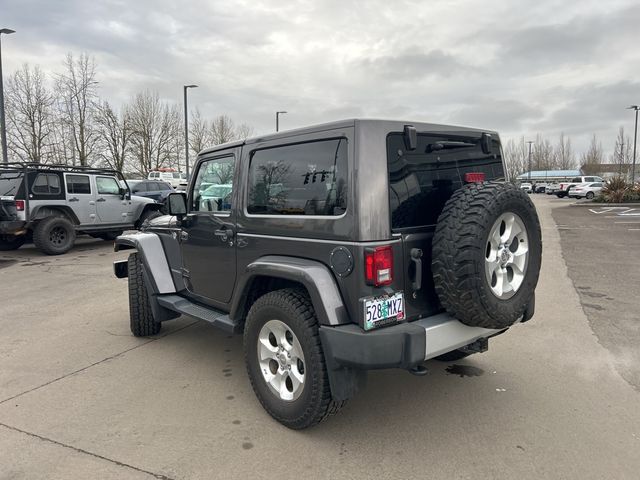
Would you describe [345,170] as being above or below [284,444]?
above

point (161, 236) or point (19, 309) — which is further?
point (19, 309)

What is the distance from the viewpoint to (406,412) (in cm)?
317

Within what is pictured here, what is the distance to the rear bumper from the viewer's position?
8.13 ft

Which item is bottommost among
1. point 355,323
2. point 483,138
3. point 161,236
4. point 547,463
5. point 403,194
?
point 547,463

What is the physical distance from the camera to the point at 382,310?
8.44 feet

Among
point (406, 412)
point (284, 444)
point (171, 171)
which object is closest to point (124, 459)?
point (284, 444)

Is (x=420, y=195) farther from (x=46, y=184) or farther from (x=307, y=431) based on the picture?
(x=46, y=184)

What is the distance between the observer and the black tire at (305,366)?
268cm

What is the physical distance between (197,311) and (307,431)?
1.52 m

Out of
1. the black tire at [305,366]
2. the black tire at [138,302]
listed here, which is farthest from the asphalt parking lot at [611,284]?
the black tire at [138,302]

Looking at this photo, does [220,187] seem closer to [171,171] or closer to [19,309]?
[19,309]

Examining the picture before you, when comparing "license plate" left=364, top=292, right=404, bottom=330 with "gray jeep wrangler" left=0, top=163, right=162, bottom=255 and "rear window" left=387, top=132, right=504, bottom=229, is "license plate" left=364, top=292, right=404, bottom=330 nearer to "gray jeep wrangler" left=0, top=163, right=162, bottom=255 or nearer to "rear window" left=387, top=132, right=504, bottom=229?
"rear window" left=387, top=132, right=504, bottom=229

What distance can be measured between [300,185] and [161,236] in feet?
7.16

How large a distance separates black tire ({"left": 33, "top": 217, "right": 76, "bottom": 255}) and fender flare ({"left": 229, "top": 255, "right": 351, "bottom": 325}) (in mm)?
9389
